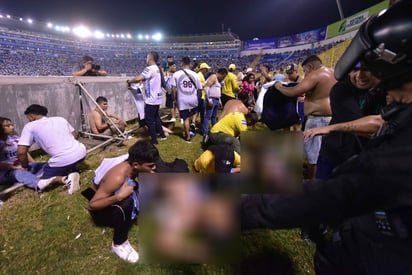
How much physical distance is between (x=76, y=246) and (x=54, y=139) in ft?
6.11

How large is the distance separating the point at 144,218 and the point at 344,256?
3.32 feet

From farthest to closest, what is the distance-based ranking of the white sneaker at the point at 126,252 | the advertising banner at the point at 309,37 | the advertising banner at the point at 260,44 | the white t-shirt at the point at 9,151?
the advertising banner at the point at 260,44, the advertising banner at the point at 309,37, the white t-shirt at the point at 9,151, the white sneaker at the point at 126,252

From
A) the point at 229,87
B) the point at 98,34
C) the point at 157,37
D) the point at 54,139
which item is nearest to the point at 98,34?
the point at 98,34

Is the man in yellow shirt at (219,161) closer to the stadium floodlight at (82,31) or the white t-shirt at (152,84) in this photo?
the white t-shirt at (152,84)

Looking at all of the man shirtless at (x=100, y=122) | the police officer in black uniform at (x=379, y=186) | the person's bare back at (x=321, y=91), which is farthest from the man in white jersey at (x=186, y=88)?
the police officer in black uniform at (x=379, y=186)

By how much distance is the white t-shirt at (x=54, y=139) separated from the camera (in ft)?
10.4

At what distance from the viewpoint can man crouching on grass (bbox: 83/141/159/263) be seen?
219cm

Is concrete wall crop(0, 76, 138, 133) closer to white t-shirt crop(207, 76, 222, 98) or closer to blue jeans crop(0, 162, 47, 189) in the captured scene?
blue jeans crop(0, 162, 47, 189)

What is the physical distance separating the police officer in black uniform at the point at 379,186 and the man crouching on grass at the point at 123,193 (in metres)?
1.70

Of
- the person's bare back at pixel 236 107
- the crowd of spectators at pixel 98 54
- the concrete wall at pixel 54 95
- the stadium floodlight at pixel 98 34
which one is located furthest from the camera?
the stadium floodlight at pixel 98 34

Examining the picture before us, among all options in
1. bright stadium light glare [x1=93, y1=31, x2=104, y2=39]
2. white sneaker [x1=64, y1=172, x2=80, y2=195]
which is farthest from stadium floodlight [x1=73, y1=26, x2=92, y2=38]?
white sneaker [x1=64, y1=172, x2=80, y2=195]

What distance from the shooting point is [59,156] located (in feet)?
11.2

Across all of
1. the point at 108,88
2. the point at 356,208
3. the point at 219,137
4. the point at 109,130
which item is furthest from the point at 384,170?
the point at 108,88

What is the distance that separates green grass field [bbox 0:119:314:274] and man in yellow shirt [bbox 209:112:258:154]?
1768 millimetres
